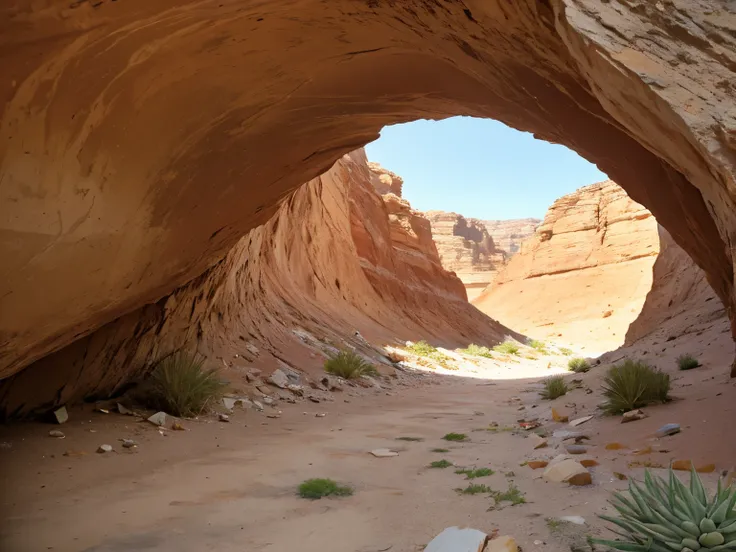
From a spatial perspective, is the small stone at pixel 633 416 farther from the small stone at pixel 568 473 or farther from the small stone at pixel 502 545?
the small stone at pixel 502 545

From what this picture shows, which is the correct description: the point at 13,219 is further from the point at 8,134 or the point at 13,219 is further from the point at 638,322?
the point at 638,322

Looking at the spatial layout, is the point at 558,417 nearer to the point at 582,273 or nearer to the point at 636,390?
the point at 636,390

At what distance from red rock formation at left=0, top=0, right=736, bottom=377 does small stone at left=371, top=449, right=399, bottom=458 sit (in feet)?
9.63

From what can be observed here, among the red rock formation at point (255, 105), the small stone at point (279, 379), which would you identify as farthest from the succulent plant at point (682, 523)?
the small stone at point (279, 379)

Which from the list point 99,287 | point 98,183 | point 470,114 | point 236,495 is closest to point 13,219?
point 98,183

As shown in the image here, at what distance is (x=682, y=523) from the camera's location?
200 cm

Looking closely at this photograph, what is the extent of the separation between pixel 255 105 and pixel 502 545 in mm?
3920

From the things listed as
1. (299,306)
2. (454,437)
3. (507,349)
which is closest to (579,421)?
(454,437)

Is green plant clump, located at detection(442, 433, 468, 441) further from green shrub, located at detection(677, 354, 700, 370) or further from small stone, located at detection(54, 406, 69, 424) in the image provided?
small stone, located at detection(54, 406, 69, 424)

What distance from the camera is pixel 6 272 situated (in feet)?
10.6

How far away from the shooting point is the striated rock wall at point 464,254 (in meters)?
74.4

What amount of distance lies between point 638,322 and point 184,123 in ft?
57.8

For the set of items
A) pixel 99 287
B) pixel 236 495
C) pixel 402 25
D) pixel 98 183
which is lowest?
pixel 236 495

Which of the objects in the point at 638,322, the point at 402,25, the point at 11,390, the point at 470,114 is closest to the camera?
the point at 402,25
